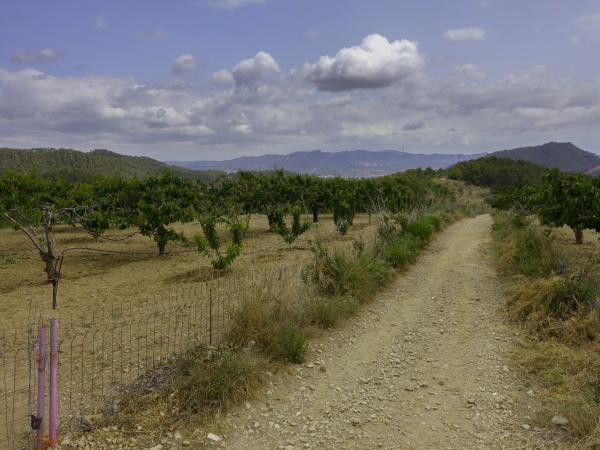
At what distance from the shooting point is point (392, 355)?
5.45 metres

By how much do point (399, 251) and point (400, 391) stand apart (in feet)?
19.3

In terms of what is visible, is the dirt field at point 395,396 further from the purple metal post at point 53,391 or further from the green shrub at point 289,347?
the purple metal post at point 53,391

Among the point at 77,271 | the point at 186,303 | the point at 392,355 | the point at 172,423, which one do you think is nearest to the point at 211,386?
the point at 172,423

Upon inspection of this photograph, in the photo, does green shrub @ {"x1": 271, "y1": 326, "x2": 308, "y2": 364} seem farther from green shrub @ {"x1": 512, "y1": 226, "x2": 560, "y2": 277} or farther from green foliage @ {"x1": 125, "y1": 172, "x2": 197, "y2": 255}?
green foliage @ {"x1": 125, "y1": 172, "x2": 197, "y2": 255}

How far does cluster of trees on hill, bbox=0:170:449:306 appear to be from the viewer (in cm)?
995

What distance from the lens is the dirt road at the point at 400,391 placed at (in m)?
3.76

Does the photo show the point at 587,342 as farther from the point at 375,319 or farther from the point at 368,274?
the point at 368,274

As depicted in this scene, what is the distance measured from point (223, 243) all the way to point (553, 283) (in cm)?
1138

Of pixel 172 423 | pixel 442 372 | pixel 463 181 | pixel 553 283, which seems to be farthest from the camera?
pixel 463 181

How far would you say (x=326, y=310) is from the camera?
626 cm

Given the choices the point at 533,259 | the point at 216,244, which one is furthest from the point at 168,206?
the point at 533,259

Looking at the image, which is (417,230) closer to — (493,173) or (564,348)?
→ (564,348)

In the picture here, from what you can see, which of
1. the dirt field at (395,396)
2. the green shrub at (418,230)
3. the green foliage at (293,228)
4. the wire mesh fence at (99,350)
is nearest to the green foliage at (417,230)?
the green shrub at (418,230)

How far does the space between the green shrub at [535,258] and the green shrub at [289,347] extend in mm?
4612
